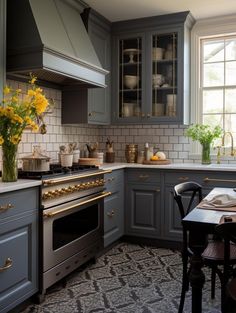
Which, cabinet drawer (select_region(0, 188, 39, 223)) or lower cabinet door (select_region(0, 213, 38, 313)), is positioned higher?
cabinet drawer (select_region(0, 188, 39, 223))

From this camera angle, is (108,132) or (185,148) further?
(108,132)

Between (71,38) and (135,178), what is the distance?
1672mm

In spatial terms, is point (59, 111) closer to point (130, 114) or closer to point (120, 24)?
point (130, 114)

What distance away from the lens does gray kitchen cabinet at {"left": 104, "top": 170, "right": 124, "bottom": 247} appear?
11.8 feet

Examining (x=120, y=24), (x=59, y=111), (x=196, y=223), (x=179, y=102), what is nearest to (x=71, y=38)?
(x=59, y=111)

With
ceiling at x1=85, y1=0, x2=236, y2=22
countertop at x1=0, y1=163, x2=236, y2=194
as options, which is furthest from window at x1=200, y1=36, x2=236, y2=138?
countertop at x1=0, y1=163, x2=236, y2=194

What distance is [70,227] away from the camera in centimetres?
292

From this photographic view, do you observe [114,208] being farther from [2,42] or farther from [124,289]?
[2,42]

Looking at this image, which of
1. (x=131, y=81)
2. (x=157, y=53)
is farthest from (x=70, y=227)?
(x=157, y=53)

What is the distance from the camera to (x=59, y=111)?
3.81m

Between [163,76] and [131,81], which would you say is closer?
[163,76]

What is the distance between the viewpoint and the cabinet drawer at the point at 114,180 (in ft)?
11.8

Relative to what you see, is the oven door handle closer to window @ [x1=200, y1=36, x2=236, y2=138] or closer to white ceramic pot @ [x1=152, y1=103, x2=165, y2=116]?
white ceramic pot @ [x1=152, y1=103, x2=165, y2=116]

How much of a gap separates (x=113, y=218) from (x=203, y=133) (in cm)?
144
